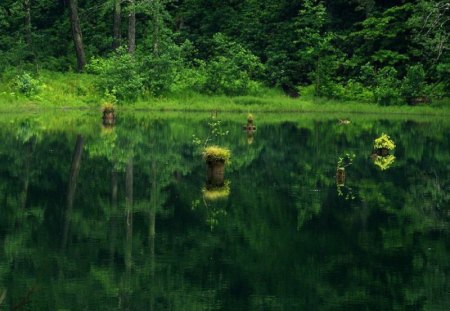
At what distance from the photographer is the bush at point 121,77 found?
2438 inches

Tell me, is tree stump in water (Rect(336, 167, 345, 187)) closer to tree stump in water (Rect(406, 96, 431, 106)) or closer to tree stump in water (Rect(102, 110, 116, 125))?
tree stump in water (Rect(102, 110, 116, 125))

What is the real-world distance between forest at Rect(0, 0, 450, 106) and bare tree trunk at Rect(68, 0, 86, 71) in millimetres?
74

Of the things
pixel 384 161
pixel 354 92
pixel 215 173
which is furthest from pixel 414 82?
pixel 215 173

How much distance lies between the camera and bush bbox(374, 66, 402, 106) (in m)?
63.5

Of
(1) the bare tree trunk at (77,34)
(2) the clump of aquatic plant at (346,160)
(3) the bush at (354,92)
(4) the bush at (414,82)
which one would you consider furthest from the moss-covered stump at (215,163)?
(1) the bare tree trunk at (77,34)

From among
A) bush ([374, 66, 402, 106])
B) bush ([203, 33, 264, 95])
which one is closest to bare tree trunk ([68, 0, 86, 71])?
bush ([203, 33, 264, 95])

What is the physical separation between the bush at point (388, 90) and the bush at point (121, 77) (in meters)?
16.6

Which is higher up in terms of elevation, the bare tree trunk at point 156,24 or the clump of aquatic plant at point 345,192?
the bare tree trunk at point 156,24

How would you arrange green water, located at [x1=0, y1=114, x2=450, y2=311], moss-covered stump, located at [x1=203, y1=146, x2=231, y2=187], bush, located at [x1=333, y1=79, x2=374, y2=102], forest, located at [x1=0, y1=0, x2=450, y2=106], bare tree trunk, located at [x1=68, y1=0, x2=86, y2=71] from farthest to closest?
1. bare tree trunk, located at [x1=68, y1=0, x2=86, y2=71]
2. bush, located at [x1=333, y1=79, x2=374, y2=102]
3. forest, located at [x1=0, y1=0, x2=450, y2=106]
4. moss-covered stump, located at [x1=203, y1=146, x2=231, y2=187]
5. green water, located at [x1=0, y1=114, x2=450, y2=311]

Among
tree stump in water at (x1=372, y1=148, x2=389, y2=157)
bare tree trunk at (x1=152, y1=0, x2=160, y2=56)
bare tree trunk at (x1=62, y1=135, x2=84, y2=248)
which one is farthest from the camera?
bare tree trunk at (x1=152, y1=0, x2=160, y2=56)

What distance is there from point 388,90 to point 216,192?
132 feet

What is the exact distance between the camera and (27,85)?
59.2 m

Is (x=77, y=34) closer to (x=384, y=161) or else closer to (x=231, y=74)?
(x=231, y=74)

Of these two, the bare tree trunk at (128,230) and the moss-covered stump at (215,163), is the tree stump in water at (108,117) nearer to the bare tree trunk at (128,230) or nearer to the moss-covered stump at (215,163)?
the bare tree trunk at (128,230)
